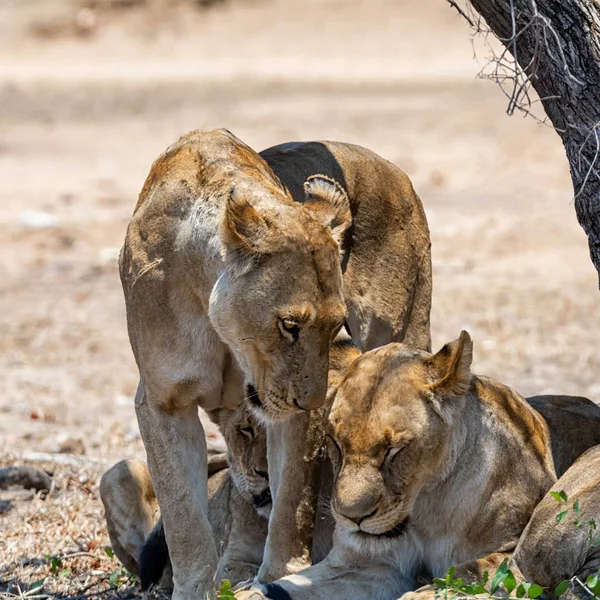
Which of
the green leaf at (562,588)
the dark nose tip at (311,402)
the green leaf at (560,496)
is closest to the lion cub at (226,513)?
the dark nose tip at (311,402)

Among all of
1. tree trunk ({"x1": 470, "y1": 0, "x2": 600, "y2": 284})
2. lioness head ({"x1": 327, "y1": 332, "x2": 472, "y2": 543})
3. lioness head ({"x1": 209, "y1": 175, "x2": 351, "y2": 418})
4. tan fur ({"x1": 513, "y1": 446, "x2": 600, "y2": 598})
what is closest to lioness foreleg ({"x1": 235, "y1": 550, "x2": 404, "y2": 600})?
lioness head ({"x1": 327, "y1": 332, "x2": 472, "y2": 543})

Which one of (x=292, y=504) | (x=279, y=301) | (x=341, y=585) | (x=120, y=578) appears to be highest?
(x=279, y=301)

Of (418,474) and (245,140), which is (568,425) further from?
(245,140)

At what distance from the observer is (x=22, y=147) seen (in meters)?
18.2

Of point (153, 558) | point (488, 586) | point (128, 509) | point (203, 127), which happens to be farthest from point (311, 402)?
point (203, 127)

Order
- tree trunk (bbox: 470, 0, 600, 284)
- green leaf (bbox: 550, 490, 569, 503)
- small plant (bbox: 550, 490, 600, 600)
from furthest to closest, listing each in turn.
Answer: tree trunk (bbox: 470, 0, 600, 284), green leaf (bbox: 550, 490, 569, 503), small plant (bbox: 550, 490, 600, 600)

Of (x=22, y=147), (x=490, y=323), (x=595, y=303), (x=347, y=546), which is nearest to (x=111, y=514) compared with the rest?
(x=347, y=546)

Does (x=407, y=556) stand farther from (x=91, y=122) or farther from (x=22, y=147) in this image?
(x=91, y=122)

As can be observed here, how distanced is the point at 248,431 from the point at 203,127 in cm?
1464

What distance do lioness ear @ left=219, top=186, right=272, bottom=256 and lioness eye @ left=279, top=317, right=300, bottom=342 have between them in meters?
0.23

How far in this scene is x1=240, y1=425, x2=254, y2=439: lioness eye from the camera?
464 centimetres

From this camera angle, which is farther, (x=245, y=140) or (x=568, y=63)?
(x=245, y=140)

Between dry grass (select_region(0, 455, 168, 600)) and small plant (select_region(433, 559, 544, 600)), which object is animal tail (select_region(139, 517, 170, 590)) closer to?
dry grass (select_region(0, 455, 168, 600))

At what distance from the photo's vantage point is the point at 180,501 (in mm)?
4344
